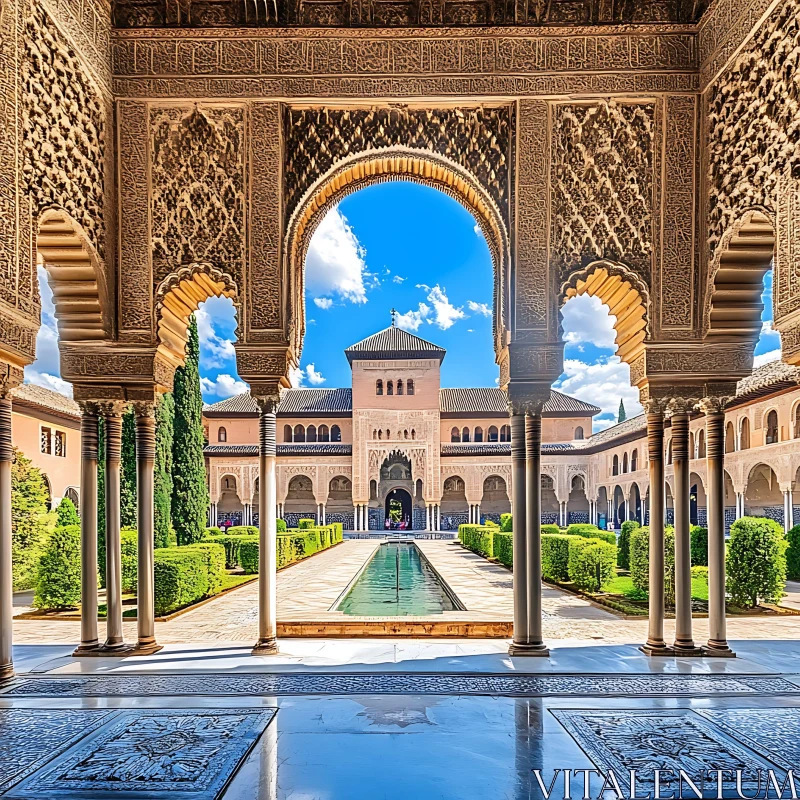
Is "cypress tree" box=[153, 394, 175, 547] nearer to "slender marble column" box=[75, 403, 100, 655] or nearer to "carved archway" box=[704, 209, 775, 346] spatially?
"slender marble column" box=[75, 403, 100, 655]

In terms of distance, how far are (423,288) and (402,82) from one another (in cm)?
6286

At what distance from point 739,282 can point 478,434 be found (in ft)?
110

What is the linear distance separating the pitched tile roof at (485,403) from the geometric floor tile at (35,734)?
34.2 m

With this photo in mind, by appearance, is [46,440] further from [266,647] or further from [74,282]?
[266,647]

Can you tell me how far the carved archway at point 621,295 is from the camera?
6359 millimetres

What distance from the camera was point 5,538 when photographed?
17.4 feet

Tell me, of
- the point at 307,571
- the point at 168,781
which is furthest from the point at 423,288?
the point at 168,781

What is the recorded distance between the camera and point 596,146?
644 centimetres

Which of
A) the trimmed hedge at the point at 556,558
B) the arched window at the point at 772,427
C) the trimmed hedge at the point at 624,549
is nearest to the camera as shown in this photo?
the trimmed hedge at the point at 556,558

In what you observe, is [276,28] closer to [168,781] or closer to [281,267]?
[281,267]

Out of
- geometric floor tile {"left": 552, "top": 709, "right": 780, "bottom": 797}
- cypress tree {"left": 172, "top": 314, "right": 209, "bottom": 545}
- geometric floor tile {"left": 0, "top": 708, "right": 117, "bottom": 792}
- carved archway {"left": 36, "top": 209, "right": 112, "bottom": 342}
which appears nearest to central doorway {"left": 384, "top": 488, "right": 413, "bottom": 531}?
cypress tree {"left": 172, "top": 314, "right": 209, "bottom": 545}

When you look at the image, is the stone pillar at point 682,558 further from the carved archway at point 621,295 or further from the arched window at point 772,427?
the arched window at point 772,427

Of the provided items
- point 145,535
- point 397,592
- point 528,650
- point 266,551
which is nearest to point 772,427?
point 397,592

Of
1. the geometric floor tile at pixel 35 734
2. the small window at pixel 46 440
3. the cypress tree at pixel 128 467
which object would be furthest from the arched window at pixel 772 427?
the small window at pixel 46 440
